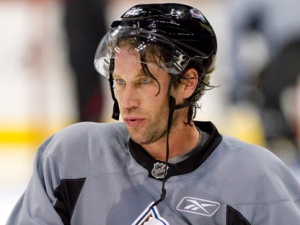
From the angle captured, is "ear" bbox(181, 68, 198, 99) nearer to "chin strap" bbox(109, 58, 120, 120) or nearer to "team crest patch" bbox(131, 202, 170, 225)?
"chin strap" bbox(109, 58, 120, 120)

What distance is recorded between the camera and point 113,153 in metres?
2.01

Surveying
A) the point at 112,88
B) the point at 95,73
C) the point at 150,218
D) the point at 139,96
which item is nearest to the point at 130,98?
→ the point at 139,96

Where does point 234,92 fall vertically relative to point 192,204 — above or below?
below

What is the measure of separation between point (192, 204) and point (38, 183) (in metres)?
0.37

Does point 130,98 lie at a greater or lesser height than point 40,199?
greater

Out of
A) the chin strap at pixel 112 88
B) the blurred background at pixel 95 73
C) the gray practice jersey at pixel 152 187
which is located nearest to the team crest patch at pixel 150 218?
the gray practice jersey at pixel 152 187

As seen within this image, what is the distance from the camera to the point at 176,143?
203cm

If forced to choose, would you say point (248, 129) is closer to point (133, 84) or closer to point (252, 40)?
point (252, 40)

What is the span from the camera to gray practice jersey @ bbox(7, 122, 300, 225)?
73.9 inches

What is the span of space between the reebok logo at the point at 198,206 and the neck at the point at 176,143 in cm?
15

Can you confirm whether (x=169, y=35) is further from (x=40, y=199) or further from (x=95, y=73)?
(x=95, y=73)

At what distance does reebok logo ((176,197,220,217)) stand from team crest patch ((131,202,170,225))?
0.05 metres

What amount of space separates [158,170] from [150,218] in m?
0.13

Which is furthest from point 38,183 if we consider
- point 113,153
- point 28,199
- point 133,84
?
point 133,84
